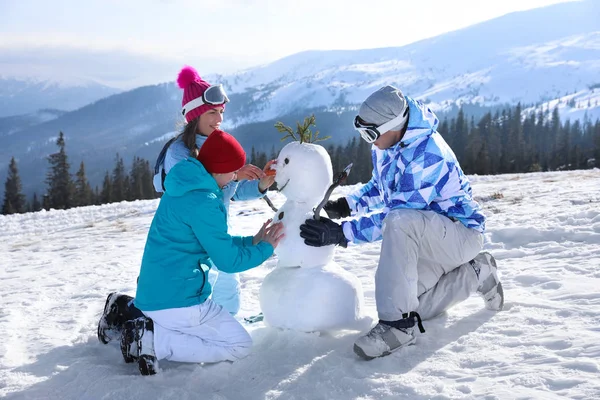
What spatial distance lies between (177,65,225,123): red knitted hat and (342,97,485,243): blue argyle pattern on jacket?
4.81 feet

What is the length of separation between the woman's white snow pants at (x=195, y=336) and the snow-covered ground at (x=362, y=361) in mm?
83

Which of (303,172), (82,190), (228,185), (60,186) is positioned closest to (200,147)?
(228,185)

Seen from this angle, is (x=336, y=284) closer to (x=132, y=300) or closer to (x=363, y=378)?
(x=363, y=378)

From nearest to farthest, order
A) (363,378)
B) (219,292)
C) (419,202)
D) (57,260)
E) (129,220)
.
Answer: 1. (363,378)
2. (419,202)
3. (219,292)
4. (57,260)
5. (129,220)

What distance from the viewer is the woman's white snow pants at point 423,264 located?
3.10 meters

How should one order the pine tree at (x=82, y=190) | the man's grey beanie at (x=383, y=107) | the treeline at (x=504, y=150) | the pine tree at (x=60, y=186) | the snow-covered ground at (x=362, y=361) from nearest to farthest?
the snow-covered ground at (x=362, y=361) → the man's grey beanie at (x=383, y=107) → the pine tree at (x=60, y=186) → the pine tree at (x=82, y=190) → the treeline at (x=504, y=150)

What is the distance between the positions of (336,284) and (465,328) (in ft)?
2.94

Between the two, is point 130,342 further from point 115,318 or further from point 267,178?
A: point 267,178

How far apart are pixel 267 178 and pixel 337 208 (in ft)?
2.06

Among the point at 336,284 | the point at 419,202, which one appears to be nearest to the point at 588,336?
the point at 419,202

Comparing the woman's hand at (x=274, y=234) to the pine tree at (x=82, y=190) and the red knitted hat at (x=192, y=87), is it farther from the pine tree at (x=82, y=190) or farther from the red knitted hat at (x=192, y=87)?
the pine tree at (x=82, y=190)

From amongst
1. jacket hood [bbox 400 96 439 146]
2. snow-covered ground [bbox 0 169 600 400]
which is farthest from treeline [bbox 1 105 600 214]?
jacket hood [bbox 400 96 439 146]

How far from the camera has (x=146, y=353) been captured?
9.75ft

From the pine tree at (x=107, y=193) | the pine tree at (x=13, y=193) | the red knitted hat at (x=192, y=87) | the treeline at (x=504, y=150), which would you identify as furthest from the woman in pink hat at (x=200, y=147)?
the pine tree at (x=107, y=193)
